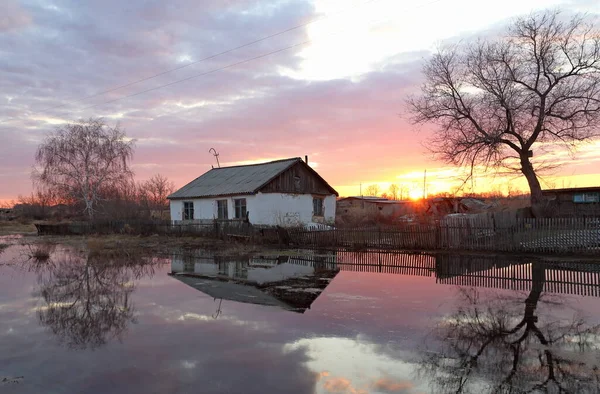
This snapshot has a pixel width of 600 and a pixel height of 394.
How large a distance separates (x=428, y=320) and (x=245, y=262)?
1012 centimetres

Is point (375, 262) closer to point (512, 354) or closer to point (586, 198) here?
point (512, 354)

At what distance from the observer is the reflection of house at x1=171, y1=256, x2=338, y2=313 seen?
10328 mm

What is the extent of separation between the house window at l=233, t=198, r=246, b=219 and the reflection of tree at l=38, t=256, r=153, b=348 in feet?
47.8

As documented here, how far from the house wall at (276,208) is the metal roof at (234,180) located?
0.58 meters

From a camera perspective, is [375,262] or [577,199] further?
[577,199]

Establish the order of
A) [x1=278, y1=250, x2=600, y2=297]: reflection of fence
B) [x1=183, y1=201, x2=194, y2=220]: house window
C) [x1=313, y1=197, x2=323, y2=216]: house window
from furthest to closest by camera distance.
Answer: [x1=183, y1=201, x2=194, y2=220]: house window
[x1=313, y1=197, x2=323, y2=216]: house window
[x1=278, y1=250, x2=600, y2=297]: reflection of fence

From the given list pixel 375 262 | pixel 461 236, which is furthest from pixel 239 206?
pixel 461 236

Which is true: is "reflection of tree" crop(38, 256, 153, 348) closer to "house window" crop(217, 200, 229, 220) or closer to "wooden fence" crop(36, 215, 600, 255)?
"wooden fence" crop(36, 215, 600, 255)

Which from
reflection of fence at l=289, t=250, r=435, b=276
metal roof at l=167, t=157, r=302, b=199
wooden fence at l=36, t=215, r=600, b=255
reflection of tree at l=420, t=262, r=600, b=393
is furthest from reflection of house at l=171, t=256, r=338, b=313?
metal roof at l=167, t=157, r=302, b=199

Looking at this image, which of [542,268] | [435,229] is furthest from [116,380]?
[435,229]

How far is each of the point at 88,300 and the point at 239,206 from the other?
21.7 metres

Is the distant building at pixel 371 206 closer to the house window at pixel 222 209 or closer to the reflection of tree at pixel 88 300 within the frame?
the house window at pixel 222 209

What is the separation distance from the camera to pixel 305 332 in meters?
7.45

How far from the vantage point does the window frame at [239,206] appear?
31.2 m
